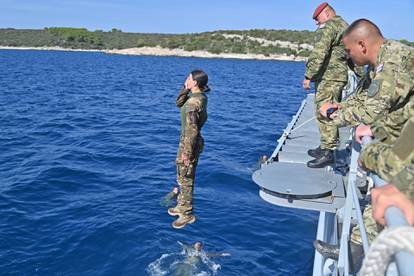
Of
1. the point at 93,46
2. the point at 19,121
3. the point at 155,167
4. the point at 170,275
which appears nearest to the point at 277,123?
the point at 155,167

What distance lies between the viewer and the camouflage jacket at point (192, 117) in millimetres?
6074

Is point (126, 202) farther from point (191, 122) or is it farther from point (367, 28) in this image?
point (367, 28)

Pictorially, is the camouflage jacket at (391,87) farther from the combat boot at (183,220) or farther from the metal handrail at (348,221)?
the combat boot at (183,220)

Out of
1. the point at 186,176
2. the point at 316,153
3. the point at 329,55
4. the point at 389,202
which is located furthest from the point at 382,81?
the point at 316,153

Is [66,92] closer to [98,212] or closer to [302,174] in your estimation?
[98,212]

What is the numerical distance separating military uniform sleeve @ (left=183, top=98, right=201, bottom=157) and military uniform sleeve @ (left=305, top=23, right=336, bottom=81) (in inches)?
76.5

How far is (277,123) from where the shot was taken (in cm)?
2370

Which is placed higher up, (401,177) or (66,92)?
(401,177)

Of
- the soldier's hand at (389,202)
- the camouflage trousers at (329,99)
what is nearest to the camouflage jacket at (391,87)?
the soldier's hand at (389,202)

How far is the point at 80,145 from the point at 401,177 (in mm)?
15919

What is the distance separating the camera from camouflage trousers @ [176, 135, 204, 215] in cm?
636

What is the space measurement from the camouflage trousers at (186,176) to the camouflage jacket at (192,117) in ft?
0.34

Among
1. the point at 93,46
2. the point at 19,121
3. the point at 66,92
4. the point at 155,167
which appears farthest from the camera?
the point at 93,46

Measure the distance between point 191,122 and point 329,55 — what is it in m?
2.48
